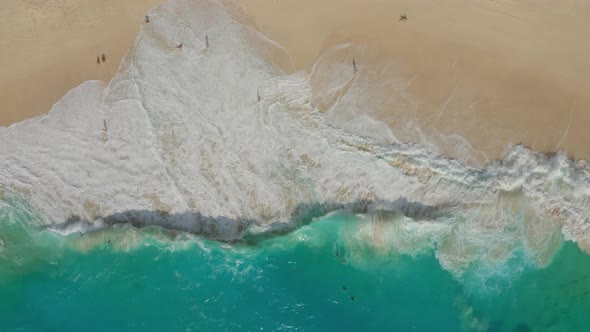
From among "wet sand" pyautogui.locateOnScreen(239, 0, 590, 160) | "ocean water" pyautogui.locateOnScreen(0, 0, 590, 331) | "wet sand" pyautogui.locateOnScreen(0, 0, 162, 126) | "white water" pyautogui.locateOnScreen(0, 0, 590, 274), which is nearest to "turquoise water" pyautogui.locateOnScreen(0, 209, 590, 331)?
"ocean water" pyautogui.locateOnScreen(0, 0, 590, 331)

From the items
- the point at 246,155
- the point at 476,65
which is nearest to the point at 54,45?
the point at 246,155

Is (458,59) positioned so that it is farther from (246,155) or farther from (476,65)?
(246,155)

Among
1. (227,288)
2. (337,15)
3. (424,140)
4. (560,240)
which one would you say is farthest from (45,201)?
(560,240)

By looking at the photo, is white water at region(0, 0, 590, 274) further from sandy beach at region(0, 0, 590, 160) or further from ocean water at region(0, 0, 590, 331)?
sandy beach at region(0, 0, 590, 160)

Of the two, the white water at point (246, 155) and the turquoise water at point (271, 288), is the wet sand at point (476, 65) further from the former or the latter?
the turquoise water at point (271, 288)

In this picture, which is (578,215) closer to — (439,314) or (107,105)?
(439,314)

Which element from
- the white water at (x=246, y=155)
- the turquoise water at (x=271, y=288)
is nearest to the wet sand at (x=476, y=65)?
the white water at (x=246, y=155)
